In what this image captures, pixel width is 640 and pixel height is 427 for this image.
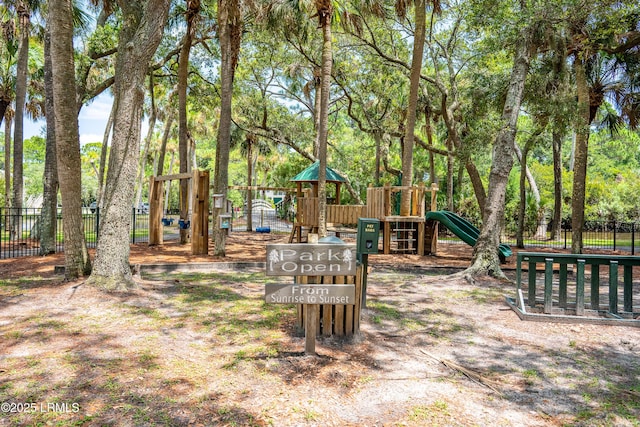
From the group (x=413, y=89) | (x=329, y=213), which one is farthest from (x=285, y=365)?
(x=329, y=213)

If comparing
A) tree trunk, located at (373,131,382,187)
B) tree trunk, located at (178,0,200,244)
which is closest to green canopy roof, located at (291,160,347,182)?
tree trunk, located at (178,0,200,244)

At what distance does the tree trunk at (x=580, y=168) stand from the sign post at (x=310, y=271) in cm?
957

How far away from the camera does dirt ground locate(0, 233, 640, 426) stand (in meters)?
3.32

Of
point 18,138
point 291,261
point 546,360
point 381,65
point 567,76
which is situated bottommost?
point 546,360

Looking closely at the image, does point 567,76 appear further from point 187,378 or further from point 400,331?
point 187,378

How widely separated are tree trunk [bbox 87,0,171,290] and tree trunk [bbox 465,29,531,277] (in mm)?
7266

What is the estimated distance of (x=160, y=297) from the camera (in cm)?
690

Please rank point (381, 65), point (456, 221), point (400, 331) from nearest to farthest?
point (400, 331) < point (456, 221) < point (381, 65)

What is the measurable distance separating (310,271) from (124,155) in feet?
14.6

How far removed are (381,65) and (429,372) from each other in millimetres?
17094

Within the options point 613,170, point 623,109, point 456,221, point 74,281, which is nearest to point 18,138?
point 74,281

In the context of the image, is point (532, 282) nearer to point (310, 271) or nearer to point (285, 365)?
point (310, 271)

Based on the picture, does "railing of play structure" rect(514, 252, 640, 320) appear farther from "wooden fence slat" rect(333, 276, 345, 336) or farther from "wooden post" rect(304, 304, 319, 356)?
"wooden post" rect(304, 304, 319, 356)

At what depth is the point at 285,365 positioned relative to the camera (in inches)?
167
